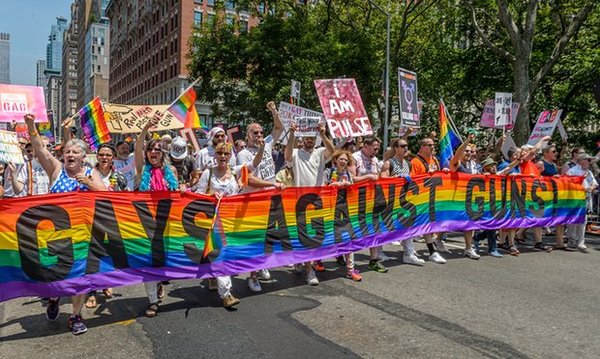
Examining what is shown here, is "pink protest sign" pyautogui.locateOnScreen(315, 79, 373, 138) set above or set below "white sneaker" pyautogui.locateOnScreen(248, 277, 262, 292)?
above

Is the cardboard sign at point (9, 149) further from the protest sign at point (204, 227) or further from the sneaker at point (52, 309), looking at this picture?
the sneaker at point (52, 309)

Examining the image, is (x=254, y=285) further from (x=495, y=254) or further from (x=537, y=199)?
(x=537, y=199)

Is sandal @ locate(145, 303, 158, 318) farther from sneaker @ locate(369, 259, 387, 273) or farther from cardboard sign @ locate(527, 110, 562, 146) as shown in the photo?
cardboard sign @ locate(527, 110, 562, 146)

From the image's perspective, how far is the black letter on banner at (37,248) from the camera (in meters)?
4.62

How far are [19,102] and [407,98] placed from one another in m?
7.08

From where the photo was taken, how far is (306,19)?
986 inches

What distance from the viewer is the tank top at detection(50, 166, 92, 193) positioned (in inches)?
194

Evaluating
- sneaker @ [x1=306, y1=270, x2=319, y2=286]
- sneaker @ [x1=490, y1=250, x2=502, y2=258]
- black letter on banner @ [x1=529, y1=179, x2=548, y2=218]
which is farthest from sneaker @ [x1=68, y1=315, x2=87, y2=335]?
black letter on banner @ [x1=529, y1=179, x2=548, y2=218]

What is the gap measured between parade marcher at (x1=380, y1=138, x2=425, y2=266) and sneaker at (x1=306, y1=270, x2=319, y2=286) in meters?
1.83

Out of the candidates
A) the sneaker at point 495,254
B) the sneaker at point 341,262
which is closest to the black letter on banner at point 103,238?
the sneaker at point 341,262

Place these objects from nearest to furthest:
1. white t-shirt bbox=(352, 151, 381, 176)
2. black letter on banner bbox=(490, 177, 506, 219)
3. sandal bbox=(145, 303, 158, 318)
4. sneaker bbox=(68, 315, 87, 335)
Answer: sneaker bbox=(68, 315, 87, 335) → sandal bbox=(145, 303, 158, 318) → white t-shirt bbox=(352, 151, 381, 176) → black letter on banner bbox=(490, 177, 506, 219)

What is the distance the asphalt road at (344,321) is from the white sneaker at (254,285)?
0.08m

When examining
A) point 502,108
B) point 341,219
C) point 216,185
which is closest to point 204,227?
point 216,185

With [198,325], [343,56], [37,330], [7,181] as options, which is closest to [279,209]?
[198,325]
